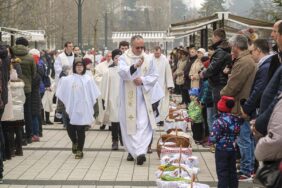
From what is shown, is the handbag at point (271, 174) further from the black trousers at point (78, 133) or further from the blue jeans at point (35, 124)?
the blue jeans at point (35, 124)

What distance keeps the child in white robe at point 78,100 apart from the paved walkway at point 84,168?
45 cm

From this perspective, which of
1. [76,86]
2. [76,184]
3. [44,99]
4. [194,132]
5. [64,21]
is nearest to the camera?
[76,184]

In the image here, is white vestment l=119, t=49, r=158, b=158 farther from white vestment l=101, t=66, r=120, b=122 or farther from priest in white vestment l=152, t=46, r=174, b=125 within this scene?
priest in white vestment l=152, t=46, r=174, b=125

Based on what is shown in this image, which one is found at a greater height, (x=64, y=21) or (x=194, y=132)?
(x=64, y=21)

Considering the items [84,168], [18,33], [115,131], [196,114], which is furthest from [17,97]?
[18,33]

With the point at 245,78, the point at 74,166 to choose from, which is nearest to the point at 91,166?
the point at 74,166

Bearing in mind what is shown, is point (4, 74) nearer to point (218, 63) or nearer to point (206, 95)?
point (218, 63)

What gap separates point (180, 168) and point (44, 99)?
29.4 ft

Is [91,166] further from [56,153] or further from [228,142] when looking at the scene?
Answer: [228,142]

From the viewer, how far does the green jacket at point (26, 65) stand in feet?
38.9

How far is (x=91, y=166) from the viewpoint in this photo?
10.2m

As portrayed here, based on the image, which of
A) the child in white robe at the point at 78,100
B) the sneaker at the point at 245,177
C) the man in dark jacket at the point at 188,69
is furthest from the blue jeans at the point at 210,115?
the man in dark jacket at the point at 188,69

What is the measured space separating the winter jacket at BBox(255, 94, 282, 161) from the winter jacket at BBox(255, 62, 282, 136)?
37cm

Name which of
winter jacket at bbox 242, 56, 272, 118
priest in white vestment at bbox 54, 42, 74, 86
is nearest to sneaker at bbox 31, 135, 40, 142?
priest in white vestment at bbox 54, 42, 74, 86
